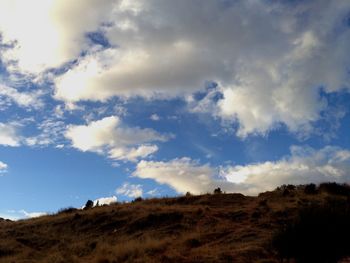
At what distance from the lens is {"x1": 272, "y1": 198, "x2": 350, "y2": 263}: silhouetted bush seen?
58.4ft

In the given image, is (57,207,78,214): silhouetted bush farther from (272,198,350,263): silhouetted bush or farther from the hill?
(272,198,350,263): silhouetted bush

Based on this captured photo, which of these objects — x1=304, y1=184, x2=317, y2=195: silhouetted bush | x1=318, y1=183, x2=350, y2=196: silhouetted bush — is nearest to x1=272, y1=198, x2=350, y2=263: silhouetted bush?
x1=304, y1=184, x2=317, y2=195: silhouetted bush

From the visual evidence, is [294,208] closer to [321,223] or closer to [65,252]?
[321,223]

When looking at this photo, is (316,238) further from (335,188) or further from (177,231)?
(335,188)

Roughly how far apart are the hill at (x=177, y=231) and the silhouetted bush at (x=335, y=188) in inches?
2.6

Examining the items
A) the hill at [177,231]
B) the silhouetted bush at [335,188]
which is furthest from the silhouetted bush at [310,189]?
the silhouetted bush at [335,188]

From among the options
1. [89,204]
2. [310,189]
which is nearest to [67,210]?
[89,204]

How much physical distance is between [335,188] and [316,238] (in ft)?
58.1

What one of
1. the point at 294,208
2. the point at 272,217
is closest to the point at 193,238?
the point at 272,217

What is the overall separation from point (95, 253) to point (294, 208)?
1098 centimetres

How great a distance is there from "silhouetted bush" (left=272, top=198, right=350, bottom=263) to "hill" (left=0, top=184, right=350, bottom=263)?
90mm

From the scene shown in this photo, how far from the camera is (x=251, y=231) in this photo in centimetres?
2488

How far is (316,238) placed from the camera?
18.2 m

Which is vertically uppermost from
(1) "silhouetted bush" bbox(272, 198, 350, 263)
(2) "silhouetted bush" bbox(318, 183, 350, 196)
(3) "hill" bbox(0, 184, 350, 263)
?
(2) "silhouetted bush" bbox(318, 183, 350, 196)
